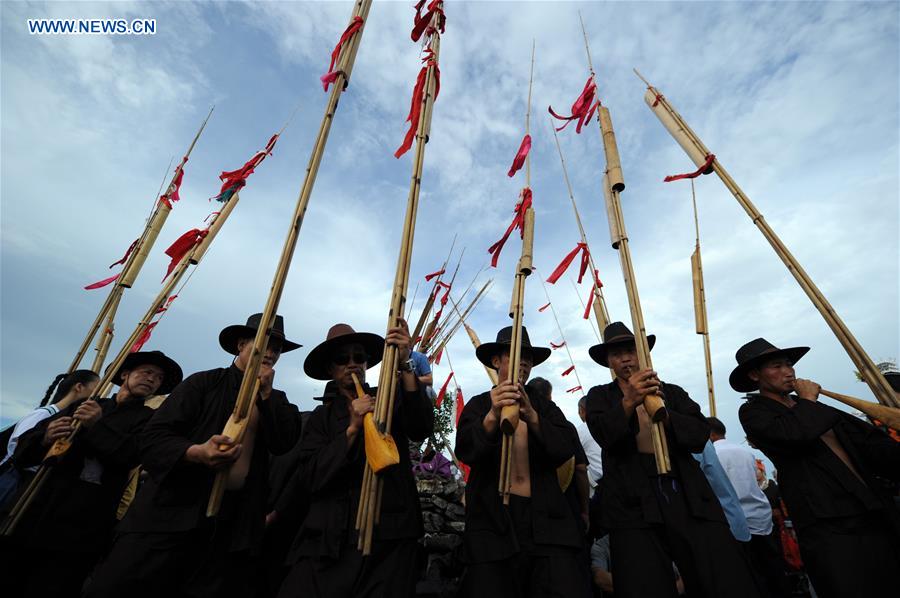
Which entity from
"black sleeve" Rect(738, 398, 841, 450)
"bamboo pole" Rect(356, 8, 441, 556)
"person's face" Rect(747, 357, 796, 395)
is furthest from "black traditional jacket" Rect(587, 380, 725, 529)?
"bamboo pole" Rect(356, 8, 441, 556)

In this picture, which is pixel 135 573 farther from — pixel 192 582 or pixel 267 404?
pixel 267 404

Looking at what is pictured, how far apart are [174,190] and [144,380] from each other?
7.58 feet

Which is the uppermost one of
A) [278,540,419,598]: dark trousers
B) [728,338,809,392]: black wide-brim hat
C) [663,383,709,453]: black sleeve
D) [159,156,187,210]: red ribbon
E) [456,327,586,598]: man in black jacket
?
[159,156,187,210]: red ribbon

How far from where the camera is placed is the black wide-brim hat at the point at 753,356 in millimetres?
3939

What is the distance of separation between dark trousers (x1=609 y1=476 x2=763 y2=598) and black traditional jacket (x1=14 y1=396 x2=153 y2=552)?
13.6 feet

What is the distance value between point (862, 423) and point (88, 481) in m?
6.61

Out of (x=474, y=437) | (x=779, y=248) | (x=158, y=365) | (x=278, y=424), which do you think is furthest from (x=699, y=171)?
(x=158, y=365)

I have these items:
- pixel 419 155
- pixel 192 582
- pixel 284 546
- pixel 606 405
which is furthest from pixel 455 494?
pixel 419 155

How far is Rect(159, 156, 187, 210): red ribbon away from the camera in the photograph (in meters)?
4.94

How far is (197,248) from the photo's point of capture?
4020 millimetres

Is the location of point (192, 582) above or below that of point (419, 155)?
below

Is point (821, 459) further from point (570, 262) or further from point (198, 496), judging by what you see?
point (198, 496)

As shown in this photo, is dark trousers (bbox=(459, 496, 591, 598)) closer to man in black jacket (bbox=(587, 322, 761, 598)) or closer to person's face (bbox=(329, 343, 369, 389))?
man in black jacket (bbox=(587, 322, 761, 598))

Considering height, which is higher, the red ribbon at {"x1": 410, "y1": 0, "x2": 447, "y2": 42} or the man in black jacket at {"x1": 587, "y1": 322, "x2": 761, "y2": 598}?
the red ribbon at {"x1": 410, "y1": 0, "x2": 447, "y2": 42}
